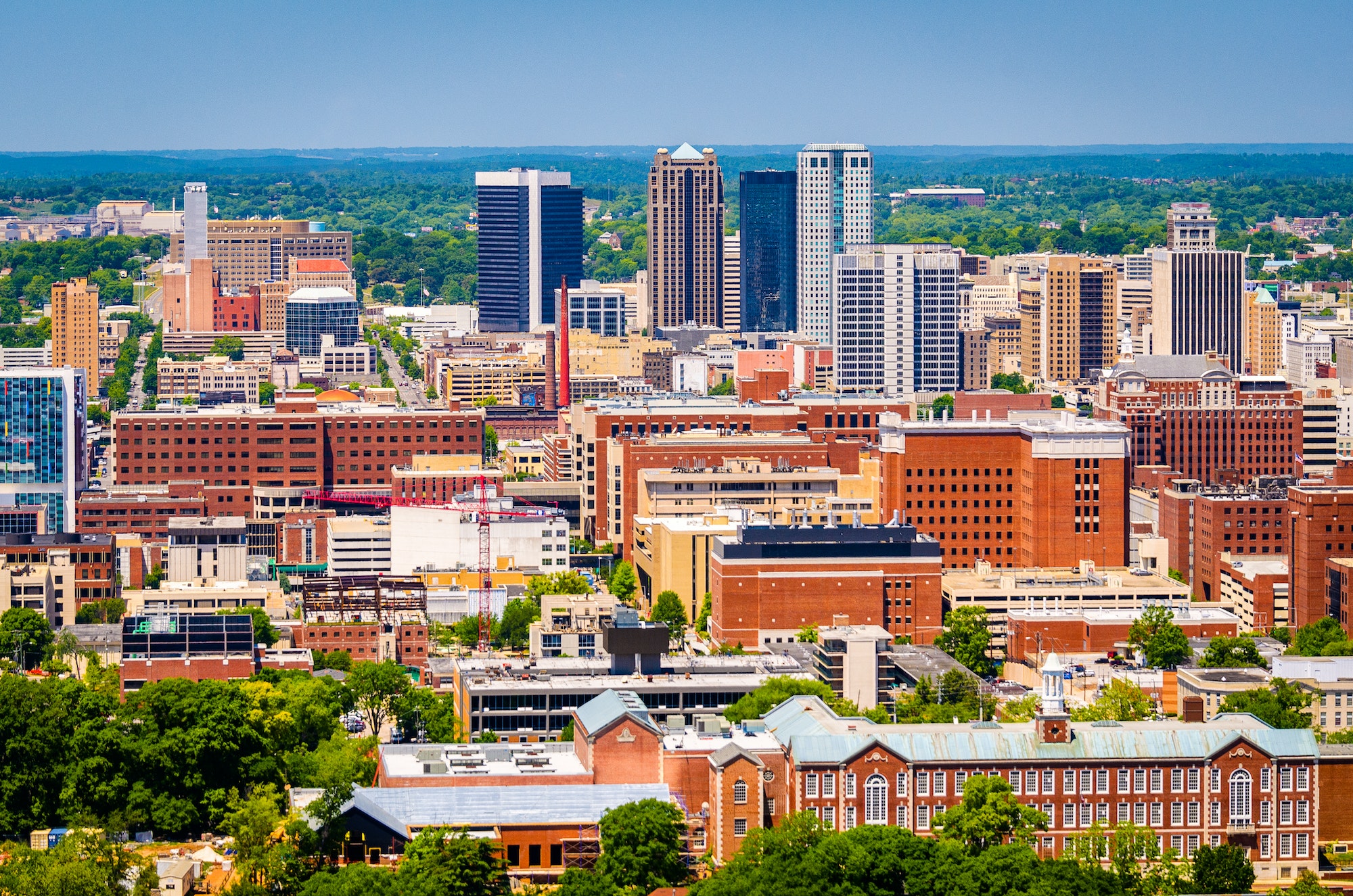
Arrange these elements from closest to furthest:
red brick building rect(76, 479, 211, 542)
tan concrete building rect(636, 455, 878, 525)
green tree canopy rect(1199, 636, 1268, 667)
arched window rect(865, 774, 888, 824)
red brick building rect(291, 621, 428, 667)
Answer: arched window rect(865, 774, 888, 824), green tree canopy rect(1199, 636, 1268, 667), red brick building rect(291, 621, 428, 667), tan concrete building rect(636, 455, 878, 525), red brick building rect(76, 479, 211, 542)

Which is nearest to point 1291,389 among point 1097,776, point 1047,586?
point 1047,586

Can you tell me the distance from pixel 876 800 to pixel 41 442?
103627 millimetres

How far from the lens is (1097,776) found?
101438 millimetres

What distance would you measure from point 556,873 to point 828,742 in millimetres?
10672

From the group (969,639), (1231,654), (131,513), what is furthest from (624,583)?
(1231,654)

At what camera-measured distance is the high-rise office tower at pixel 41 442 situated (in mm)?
190000

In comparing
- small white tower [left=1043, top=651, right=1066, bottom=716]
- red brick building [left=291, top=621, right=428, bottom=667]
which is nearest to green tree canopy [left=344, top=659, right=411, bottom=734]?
red brick building [left=291, top=621, right=428, bottom=667]

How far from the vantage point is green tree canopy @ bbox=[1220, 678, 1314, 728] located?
115750 millimetres

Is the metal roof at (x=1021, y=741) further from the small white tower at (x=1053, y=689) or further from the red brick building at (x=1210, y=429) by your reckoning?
the red brick building at (x=1210, y=429)

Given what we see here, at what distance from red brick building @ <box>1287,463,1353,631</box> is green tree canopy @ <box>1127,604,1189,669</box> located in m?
12.6

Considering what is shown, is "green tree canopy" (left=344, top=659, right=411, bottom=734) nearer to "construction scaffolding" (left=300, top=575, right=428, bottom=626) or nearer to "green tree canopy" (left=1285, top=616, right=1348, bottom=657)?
"construction scaffolding" (left=300, top=575, right=428, bottom=626)

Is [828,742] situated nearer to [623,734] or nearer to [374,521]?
[623,734]

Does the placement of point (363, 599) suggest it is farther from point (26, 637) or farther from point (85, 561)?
point (26, 637)

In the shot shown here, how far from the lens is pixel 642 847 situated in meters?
93.6
